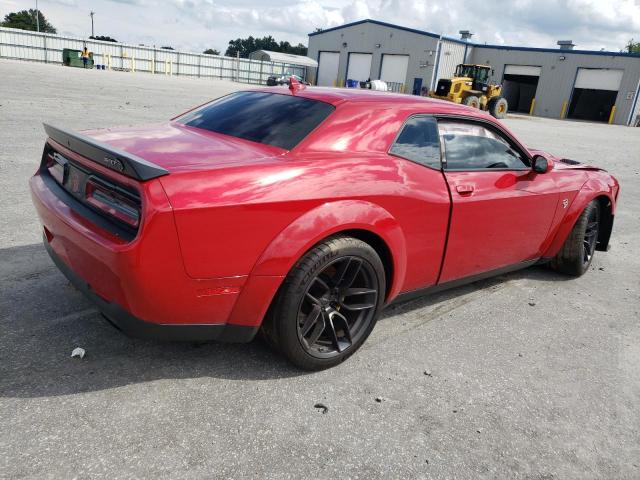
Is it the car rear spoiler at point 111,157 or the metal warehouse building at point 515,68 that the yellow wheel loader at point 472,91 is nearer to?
the metal warehouse building at point 515,68

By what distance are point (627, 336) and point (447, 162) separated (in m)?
1.86

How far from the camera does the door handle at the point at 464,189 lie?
3.25 m

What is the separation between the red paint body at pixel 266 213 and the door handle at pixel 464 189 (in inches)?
0.6

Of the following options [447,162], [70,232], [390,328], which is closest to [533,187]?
[447,162]

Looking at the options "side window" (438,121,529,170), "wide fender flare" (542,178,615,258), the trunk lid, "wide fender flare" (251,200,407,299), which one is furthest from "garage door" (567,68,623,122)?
the trunk lid

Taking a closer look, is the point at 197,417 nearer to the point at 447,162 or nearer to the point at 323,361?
the point at 323,361

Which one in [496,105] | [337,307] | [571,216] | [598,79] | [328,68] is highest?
[598,79]

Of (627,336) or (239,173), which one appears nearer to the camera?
(239,173)

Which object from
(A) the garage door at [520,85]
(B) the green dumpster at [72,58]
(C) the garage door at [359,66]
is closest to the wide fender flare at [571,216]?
(A) the garage door at [520,85]

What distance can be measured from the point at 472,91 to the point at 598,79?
61.3ft

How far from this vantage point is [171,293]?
7.33 ft

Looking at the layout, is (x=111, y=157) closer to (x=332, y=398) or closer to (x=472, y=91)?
(x=332, y=398)

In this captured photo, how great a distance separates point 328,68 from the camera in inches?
1961

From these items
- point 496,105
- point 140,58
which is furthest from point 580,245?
point 140,58
